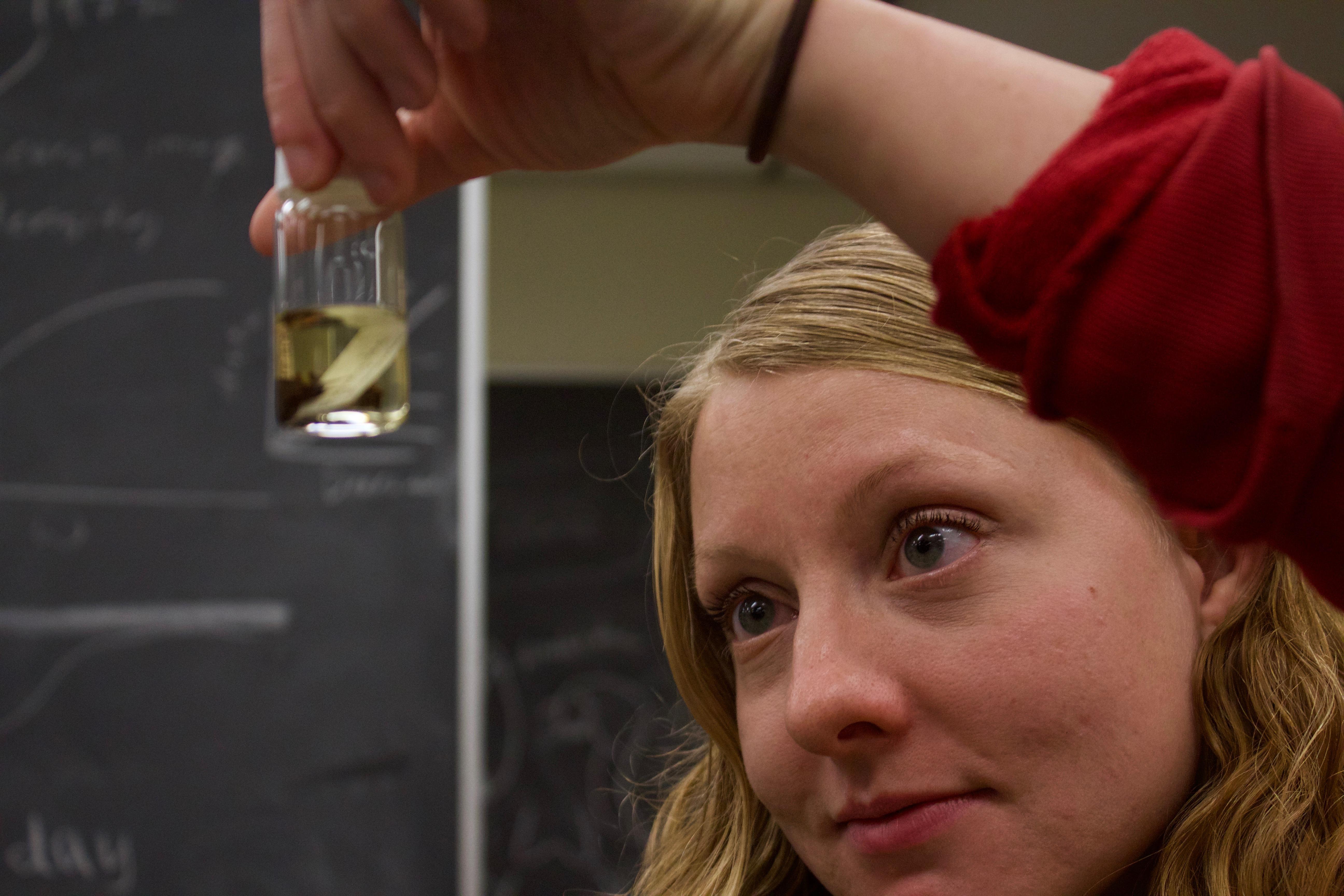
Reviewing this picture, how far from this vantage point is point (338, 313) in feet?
1.89

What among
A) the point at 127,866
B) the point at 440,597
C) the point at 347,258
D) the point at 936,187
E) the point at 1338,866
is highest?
the point at 936,187

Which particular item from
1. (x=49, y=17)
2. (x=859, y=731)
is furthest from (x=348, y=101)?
(x=49, y=17)

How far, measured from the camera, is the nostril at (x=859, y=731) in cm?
74

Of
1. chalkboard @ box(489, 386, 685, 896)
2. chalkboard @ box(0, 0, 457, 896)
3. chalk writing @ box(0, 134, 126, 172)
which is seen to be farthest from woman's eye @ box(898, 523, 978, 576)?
chalkboard @ box(489, 386, 685, 896)

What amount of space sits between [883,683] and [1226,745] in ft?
0.79

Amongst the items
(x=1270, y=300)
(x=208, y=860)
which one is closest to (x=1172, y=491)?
(x=1270, y=300)

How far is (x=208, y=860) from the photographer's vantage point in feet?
5.82

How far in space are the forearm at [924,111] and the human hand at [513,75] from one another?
3 cm

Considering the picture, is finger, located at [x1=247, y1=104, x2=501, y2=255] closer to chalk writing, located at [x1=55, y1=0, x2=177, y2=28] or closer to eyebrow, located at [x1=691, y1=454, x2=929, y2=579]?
eyebrow, located at [x1=691, y1=454, x2=929, y2=579]

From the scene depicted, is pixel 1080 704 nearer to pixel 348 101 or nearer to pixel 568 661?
pixel 348 101

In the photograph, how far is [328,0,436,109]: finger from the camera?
53cm

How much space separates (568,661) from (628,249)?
135 centimetres

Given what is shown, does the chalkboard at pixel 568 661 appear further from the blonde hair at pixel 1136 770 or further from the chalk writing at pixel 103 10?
the blonde hair at pixel 1136 770

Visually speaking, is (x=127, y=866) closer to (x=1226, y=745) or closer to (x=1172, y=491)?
(x=1226, y=745)
